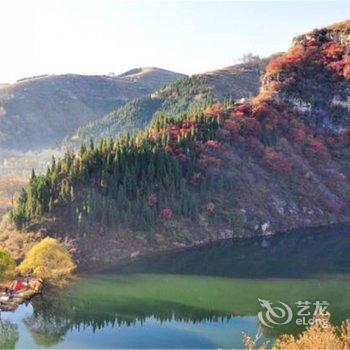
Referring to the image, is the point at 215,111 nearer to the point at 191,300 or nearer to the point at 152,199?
the point at 152,199

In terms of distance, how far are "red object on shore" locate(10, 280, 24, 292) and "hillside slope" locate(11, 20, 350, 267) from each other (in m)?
17.7

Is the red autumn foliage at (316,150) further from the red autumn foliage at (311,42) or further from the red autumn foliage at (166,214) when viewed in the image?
the red autumn foliage at (166,214)

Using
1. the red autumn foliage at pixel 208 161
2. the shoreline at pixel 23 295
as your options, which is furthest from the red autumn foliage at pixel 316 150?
the shoreline at pixel 23 295

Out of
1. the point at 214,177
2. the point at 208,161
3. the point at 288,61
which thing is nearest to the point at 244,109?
the point at 208,161

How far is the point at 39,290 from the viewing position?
7812cm

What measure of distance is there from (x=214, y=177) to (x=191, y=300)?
52747mm

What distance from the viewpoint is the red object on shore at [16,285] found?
A: 251ft

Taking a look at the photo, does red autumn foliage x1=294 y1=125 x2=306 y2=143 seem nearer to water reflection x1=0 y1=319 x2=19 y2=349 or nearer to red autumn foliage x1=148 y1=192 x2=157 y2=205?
red autumn foliage x1=148 y1=192 x2=157 y2=205

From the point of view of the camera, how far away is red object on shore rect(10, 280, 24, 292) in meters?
76.4

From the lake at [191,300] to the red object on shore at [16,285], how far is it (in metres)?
3.85

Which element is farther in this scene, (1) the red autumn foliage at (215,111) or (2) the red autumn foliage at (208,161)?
(1) the red autumn foliage at (215,111)

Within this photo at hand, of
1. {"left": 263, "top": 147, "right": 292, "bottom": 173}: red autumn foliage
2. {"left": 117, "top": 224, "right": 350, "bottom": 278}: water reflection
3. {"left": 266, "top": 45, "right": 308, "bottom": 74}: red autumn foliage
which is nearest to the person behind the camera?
{"left": 117, "top": 224, "right": 350, "bottom": 278}: water reflection

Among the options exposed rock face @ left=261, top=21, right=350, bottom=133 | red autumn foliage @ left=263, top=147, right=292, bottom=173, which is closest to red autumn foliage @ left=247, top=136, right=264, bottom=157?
red autumn foliage @ left=263, top=147, right=292, bottom=173

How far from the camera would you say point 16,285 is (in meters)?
77.1
